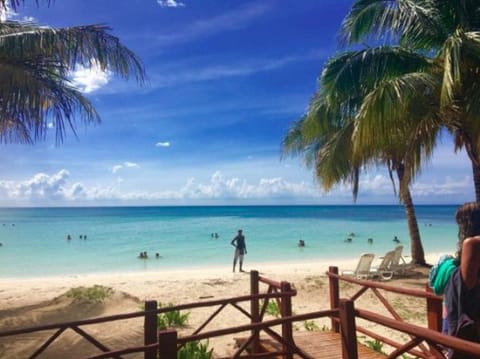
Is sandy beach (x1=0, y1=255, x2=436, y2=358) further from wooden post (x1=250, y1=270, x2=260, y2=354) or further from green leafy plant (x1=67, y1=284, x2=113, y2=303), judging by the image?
wooden post (x1=250, y1=270, x2=260, y2=354)

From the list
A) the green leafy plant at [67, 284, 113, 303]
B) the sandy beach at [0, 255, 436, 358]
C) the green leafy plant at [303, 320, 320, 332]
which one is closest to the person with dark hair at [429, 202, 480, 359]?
the sandy beach at [0, 255, 436, 358]

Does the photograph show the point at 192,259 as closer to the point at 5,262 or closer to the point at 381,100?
the point at 5,262

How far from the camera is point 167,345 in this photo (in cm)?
235

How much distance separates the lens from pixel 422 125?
28.6 feet

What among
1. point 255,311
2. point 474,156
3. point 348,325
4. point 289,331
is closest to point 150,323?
point 289,331

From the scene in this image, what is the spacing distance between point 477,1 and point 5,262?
24264 millimetres

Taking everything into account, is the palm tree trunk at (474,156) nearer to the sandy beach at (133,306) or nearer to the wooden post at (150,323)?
the sandy beach at (133,306)

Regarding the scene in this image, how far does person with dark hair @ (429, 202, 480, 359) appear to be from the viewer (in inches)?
86.6

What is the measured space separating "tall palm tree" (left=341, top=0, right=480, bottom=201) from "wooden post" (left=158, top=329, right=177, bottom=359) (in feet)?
20.9

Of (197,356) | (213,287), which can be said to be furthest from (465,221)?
(213,287)

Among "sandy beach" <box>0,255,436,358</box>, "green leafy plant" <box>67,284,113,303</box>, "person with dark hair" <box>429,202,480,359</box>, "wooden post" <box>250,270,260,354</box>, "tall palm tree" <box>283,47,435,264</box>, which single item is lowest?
"sandy beach" <box>0,255,436,358</box>

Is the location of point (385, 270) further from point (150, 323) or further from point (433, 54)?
point (150, 323)

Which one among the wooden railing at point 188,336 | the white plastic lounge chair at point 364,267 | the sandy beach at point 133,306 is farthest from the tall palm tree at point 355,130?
the wooden railing at point 188,336

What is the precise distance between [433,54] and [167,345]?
363 inches
